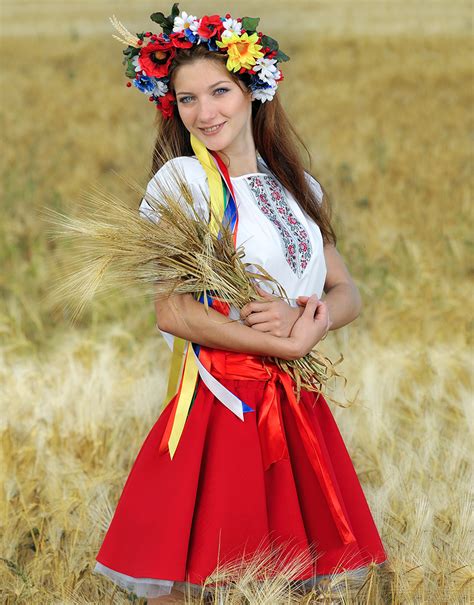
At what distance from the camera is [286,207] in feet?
9.62

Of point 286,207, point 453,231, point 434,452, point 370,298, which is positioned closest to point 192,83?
point 286,207

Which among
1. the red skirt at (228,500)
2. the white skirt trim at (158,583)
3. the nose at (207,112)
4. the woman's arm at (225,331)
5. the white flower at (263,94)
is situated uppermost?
the white flower at (263,94)

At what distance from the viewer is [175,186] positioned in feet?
8.90

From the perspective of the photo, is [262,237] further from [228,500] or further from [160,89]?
[228,500]

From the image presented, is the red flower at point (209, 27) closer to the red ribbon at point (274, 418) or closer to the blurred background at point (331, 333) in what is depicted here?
the blurred background at point (331, 333)

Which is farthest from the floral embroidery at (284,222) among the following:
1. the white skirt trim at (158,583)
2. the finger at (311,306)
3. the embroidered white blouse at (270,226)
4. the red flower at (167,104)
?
the white skirt trim at (158,583)

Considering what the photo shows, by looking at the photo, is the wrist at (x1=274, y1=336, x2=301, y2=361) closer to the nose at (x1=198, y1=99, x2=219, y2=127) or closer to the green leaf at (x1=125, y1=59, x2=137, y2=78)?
the nose at (x1=198, y1=99, x2=219, y2=127)

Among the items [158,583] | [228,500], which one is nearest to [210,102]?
[228,500]

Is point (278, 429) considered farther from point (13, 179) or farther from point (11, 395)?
point (13, 179)

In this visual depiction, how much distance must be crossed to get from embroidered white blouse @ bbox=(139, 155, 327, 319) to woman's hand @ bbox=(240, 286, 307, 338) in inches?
3.2

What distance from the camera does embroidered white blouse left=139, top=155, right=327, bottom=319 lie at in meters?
2.76

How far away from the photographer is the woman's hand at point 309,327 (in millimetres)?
2699

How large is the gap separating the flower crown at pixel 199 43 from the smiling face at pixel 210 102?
1.8 inches

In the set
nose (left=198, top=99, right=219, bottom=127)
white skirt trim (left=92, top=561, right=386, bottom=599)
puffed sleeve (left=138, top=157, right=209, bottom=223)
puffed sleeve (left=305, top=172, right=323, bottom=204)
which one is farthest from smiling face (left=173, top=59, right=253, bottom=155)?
white skirt trim (left=92, top=561, right=386, bottom=599)
